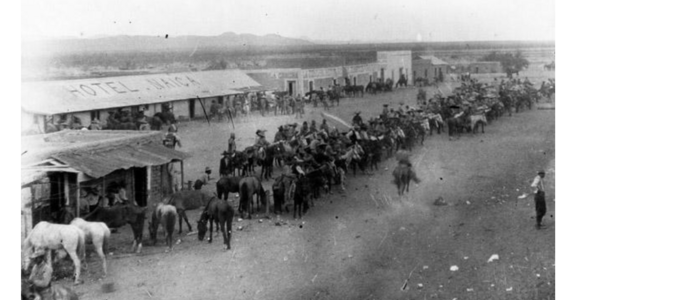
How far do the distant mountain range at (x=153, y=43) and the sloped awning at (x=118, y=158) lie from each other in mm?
941

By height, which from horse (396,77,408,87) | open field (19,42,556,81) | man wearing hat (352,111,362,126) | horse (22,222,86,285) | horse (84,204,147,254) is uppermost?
open field (19,42,556,81)

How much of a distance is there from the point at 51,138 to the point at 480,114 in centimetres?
424

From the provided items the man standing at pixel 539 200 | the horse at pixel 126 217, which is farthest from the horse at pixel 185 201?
the man standing at pixel 539 200

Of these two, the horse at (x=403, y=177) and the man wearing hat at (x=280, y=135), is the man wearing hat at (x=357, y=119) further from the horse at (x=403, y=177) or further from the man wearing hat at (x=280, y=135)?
the man wearing hat at (x=280, y=135)

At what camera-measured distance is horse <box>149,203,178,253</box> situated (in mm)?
6105

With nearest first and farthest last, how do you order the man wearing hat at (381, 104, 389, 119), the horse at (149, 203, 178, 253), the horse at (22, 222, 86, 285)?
1. the horse at (22, 222, 86, 285)
2. the horse at (149, 203, 178, 253)
3. the man wearing hat at (381, 104, 389, 119)

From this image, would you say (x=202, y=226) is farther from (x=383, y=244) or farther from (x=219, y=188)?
(x=383, y=244)

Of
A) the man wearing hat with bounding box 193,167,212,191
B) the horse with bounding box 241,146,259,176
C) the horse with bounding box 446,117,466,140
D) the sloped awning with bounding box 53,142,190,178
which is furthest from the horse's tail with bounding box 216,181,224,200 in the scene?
the horse with bounding box 446,117,466,140

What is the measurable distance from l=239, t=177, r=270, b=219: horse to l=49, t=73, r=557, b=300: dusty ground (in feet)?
0.46

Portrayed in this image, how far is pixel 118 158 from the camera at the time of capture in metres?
6.06

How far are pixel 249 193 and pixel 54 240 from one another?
5.73 ft

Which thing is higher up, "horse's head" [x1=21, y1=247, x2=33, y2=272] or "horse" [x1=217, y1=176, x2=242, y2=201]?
"horse" [x1=217, y1=176, x2=242, y2=201]

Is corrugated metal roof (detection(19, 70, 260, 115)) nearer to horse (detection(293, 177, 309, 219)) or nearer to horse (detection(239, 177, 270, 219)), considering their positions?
horse (detection(239, 177, 270, 219))

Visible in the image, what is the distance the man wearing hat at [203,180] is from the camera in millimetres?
6273
